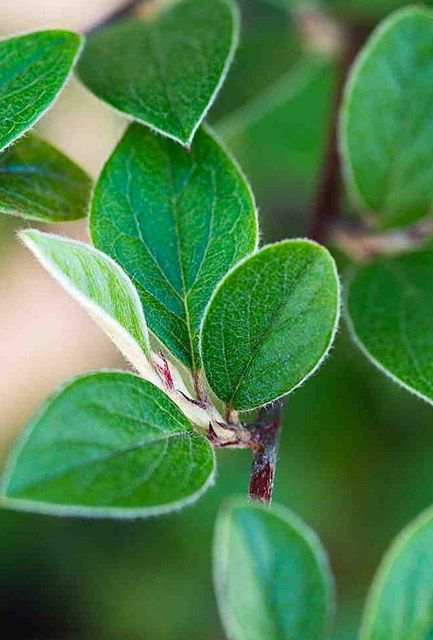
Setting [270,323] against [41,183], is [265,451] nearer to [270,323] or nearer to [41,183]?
[270,323]

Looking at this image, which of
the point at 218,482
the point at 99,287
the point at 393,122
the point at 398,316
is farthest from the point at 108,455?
the point at 218,482

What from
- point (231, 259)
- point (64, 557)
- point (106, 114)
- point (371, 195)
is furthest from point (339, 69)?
point (64, 557)

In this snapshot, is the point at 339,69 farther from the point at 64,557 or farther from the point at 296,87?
the point at 64,557

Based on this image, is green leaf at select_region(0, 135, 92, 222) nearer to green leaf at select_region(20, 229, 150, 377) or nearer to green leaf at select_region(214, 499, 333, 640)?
green leaf at select_region(20, 229, 150, 377)

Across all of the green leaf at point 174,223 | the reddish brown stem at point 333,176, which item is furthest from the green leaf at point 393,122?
the green leaf at point 174,223

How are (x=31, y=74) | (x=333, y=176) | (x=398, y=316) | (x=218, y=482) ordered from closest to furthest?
(x=31, y=74)
(x=398, y=316)
(x=333, y=176)
(x=218, y=482)

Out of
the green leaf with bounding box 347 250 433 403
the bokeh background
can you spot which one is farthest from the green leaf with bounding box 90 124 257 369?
the bokeh background

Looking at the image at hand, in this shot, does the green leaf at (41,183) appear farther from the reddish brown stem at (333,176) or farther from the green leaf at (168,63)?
the reddish brown stem at (333,176)
